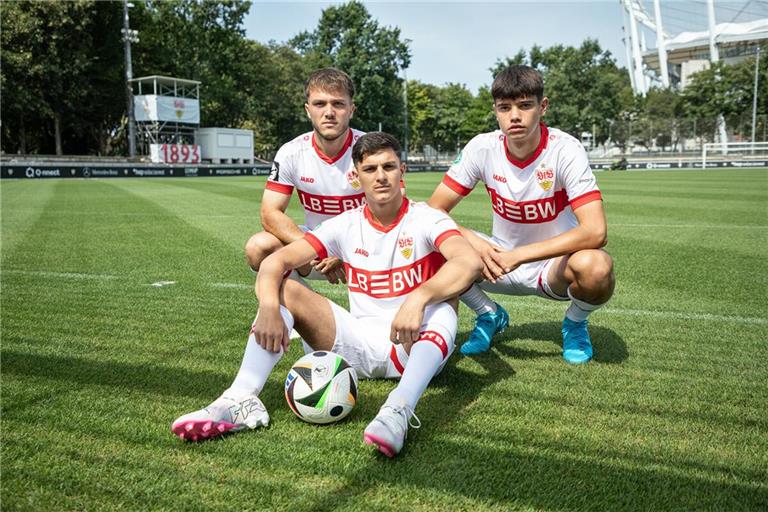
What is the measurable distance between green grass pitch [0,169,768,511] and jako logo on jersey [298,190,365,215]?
45.9 inches

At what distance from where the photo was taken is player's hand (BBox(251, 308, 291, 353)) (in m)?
2.92

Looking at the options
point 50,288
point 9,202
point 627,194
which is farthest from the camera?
point 627,194

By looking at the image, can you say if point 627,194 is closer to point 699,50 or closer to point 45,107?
point 45,107

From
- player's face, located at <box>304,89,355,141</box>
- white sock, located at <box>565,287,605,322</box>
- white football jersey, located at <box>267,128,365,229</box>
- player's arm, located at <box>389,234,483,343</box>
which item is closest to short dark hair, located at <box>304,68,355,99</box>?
player's face, located at <box>304,89,355,141</box>

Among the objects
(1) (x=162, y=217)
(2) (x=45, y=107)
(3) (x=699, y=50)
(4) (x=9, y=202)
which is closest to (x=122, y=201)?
(4) (x=9, y=202)

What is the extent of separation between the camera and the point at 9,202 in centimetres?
1602

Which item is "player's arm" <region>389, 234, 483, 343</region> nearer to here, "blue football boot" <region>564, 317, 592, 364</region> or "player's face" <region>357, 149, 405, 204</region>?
"player's face" <region>357, 149, 405, 204</region>

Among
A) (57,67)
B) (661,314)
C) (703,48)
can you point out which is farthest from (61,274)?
(703,48)

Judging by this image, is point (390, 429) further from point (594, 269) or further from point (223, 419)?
point (594, 269)

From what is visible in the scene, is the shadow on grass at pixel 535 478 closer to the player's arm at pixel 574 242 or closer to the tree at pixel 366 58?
the player's arm at pixel 574 242

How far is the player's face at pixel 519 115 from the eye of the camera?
383 centimetres

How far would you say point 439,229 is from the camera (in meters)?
3.21

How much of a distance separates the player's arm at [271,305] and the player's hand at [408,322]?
60 centimetres

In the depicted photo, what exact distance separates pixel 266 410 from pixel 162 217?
35.4ft
